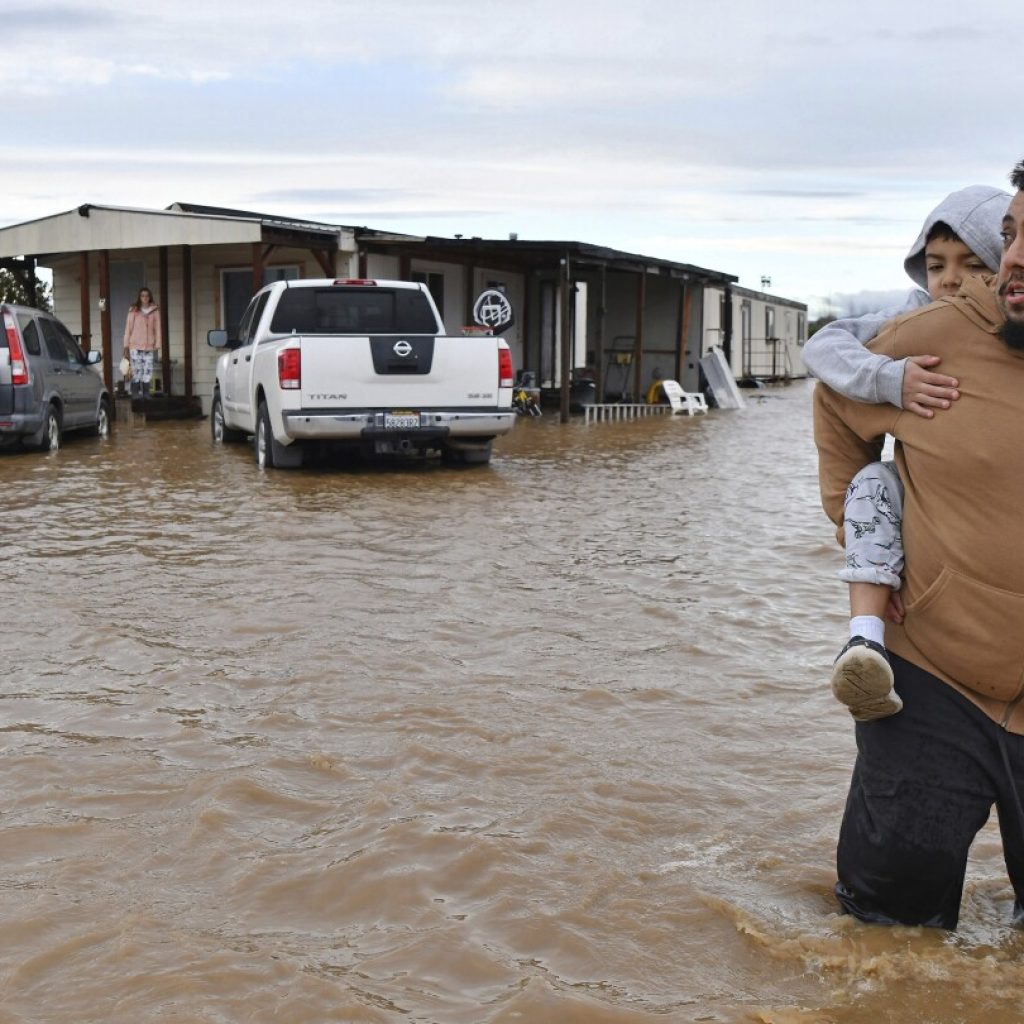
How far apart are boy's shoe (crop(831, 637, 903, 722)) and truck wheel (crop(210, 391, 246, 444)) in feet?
48.9

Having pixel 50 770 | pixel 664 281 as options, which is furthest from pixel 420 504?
pixel 664 281

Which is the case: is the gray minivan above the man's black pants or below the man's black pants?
above

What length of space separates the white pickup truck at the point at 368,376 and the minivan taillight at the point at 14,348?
235cm

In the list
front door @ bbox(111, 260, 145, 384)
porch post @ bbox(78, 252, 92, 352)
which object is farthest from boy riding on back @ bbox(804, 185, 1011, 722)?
front door @ bbox(111, 260, 145, 384)

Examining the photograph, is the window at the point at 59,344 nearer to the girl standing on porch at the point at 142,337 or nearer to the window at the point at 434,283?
the girl standing on porch at the point at 142,337

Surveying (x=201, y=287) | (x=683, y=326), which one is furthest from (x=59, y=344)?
(x=683, y=326)

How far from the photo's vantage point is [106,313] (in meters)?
24.1

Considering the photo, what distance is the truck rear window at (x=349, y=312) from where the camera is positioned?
14680 mm

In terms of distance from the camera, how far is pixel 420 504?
11703 millimetres

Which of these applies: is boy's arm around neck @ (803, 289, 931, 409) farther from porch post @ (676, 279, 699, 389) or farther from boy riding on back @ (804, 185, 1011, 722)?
porch post @ (676, 279, 699, 389)

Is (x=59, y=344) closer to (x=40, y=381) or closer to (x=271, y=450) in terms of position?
(x=40, y=381)

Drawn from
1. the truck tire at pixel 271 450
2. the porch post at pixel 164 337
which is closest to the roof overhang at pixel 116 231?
the porch post at pixel 164 337

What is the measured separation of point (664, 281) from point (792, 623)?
26609 millimetres

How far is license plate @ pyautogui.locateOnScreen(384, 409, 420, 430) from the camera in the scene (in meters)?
→ 13.5
